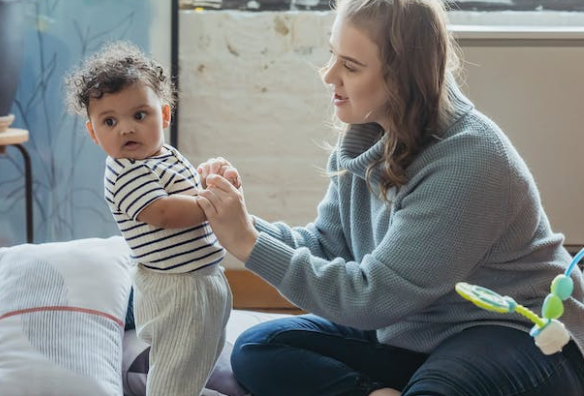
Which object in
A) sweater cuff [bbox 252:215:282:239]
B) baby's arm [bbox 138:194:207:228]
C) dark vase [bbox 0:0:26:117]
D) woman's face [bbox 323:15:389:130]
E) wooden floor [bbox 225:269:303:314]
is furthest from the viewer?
wooden floor [bbox 225:269:303:314]

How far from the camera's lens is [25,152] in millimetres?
2410

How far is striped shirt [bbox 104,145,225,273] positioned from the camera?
1437 mm

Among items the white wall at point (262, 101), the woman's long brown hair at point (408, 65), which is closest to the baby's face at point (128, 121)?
the woman's long brown hair at point (408, 65)

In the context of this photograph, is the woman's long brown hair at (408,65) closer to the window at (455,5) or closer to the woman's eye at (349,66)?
the woman's eye at (349,66)

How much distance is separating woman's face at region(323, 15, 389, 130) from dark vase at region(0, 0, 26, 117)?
42.9 inches

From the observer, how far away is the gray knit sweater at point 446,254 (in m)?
1.47

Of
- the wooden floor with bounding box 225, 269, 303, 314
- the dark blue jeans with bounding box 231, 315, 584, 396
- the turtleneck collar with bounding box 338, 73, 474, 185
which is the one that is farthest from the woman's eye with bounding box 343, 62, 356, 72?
the wooden floor with bounding box 225, 269, 303, 314

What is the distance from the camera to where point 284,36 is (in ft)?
8.58

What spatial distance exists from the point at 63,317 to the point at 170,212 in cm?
52

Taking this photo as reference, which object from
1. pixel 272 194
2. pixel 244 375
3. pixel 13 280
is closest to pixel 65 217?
pixel 272 194

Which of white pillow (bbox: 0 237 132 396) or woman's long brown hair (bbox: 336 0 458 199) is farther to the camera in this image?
white pillow (bbox: 0 237 132 396)

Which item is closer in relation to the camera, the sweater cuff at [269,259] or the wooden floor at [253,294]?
the sweater cuff at [269,259]

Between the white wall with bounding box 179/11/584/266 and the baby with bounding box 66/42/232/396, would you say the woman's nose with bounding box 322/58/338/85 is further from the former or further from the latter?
the white wall with bounding box 179/11/584/266

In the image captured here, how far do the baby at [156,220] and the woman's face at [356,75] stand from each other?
0.29 m
